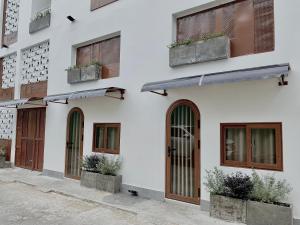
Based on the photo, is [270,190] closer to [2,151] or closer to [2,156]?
[2,156]

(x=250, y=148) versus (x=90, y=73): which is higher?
(x=90, y=73)

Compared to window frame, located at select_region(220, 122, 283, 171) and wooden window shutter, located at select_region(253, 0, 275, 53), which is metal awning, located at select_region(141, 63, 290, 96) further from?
window frame, located at select_region(220, 122, 283, 171)

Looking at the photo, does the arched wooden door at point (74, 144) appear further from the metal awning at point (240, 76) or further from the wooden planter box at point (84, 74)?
the metal awning at point (240, 76)

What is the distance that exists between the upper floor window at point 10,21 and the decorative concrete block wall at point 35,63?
1.85 metres

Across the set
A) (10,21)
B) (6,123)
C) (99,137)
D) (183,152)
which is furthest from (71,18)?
(183,152)

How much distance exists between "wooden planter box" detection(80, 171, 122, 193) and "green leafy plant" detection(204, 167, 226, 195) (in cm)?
317

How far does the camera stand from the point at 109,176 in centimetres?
854

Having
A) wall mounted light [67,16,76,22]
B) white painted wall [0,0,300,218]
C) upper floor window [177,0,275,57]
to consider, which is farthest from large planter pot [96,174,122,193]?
wall mounted light [67,16,76,22]

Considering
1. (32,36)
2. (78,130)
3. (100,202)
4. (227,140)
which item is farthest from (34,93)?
(227,140)

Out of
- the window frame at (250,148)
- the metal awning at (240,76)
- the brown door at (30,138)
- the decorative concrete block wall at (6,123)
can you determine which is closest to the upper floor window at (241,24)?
the metal awning at (240,76)

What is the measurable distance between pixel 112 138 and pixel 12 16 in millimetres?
10870

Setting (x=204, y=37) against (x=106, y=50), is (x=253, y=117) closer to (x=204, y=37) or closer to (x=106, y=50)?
(x=204, y=37)

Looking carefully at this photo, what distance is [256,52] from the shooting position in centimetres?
653

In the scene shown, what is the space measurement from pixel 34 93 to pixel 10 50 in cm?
390
